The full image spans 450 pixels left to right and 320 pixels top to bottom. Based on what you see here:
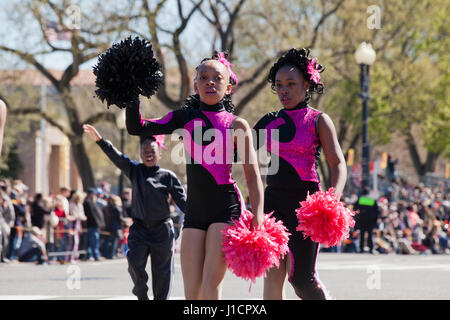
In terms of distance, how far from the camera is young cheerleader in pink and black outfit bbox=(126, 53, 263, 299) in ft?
18.0

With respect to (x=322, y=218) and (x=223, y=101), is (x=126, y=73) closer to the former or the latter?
(x=223, y=101)

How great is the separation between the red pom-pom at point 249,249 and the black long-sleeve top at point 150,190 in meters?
3.15

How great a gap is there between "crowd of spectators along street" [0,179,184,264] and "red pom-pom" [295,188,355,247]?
11.8 m

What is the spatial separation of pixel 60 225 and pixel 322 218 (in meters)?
14.6

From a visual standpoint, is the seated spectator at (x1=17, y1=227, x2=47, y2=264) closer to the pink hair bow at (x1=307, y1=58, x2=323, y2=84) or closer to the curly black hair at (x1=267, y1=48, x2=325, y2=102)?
the curly black hair at (x1=267, y1=48, x2=325, y2=102)

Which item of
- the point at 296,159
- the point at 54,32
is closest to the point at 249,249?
the point at 296,159

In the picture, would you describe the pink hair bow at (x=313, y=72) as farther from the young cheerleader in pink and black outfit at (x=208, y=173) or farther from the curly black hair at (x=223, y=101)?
the young cheerleader in pink and black outfit at (x=208, y=173)

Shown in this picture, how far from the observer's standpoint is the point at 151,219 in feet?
28.2

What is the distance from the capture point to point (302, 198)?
240 inches

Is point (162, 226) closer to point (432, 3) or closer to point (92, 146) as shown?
point (432, 3)

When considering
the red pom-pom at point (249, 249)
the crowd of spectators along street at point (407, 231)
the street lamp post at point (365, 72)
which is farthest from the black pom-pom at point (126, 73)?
the crowd of spectators along street at point (407, 231)

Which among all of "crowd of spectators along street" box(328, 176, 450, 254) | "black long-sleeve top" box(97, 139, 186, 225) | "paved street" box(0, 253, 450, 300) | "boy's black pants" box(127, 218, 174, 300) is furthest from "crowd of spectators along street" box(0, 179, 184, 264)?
"boy's black pants" box(127, 218, 174, 300)

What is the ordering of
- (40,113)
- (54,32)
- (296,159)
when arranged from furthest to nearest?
(40,113), (54,32), (296,159)

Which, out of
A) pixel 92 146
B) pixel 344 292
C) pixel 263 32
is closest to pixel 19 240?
pixel 344 292
